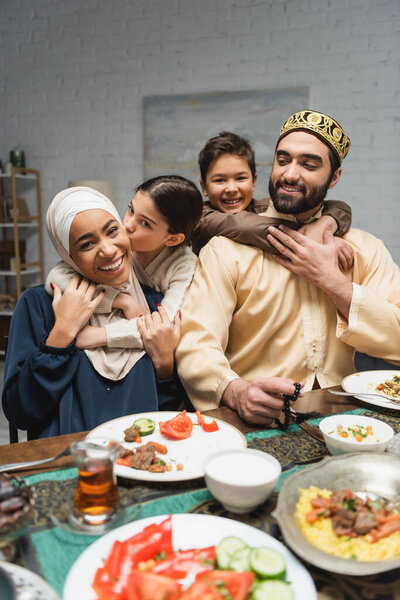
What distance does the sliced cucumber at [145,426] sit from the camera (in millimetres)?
1284

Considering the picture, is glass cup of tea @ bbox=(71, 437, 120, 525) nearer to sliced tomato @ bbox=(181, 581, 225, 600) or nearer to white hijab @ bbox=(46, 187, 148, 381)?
sliced tomato @ bbox=(181, 581, 225, 600)

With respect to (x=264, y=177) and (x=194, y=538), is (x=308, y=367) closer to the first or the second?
(x=194, y=538)

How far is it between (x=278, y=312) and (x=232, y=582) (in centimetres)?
139

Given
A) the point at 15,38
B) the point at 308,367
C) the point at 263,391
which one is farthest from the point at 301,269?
the point at 15,38

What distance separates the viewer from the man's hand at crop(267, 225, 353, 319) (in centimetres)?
188

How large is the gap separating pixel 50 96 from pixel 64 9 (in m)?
0.94

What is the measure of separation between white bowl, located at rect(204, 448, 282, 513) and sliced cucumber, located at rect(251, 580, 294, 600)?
190 millimetres

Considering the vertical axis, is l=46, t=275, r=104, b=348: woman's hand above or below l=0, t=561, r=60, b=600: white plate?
above

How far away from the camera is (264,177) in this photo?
5.09 m

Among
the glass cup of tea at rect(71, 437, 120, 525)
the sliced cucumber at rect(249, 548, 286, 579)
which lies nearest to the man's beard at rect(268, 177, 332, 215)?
the glass cup of tea at rect(71, 437, 120, 525)

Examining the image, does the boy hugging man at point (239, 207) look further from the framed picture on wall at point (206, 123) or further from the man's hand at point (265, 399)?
the framed picture on wall at point (206, 123)

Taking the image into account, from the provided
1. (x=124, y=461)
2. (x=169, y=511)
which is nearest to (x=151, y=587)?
(x=169, y=511)

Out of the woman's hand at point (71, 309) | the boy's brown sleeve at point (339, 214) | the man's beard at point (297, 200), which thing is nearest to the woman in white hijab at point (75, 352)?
the woman's hand at point (71, 309)

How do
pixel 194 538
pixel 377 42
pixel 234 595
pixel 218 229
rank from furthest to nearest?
pixel 377 42
pixel 218 229
pixel 194 538
pixel 234 595
